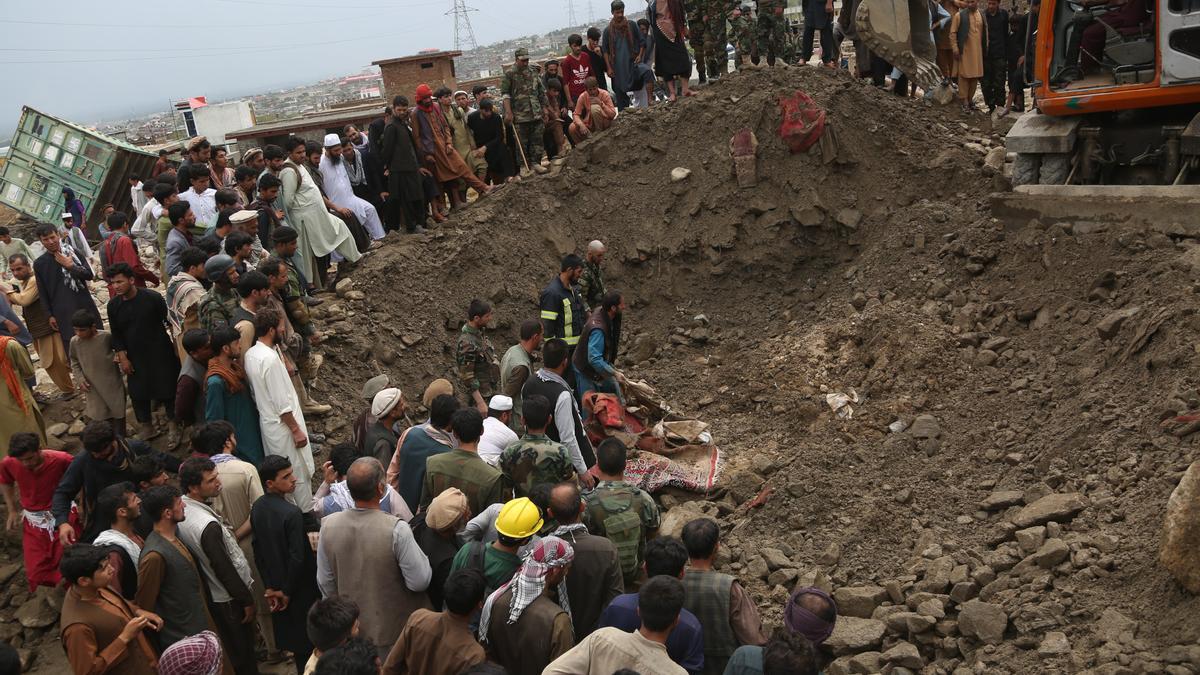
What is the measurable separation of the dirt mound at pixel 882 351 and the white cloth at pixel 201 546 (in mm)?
3115

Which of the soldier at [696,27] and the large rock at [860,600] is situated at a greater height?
the soldier at [696,27]

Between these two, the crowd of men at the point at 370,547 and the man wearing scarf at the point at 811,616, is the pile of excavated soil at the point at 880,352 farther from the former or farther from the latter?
the crowd of men at the point at 370,547

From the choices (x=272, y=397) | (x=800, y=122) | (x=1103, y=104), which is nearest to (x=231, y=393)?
(x=272, y=397)

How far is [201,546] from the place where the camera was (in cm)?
518

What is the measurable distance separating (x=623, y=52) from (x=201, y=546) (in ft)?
31.1

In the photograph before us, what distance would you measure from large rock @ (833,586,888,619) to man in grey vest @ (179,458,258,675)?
3.50 m

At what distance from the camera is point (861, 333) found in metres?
9.05

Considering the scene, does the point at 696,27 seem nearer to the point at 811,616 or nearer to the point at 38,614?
the point at 38,614

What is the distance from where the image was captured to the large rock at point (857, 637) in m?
5.24

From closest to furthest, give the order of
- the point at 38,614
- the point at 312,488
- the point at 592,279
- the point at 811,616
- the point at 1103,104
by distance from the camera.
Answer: the point at 811,616 → the point at 38,614 → the point at 312,488 → the point at 1103,104 → the point at 592,279

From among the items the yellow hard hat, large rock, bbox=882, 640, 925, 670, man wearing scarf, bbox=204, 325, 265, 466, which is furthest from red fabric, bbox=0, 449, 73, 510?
large rock, bbox=882, 640, 925, 670

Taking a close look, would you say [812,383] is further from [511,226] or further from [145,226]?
[145,226]

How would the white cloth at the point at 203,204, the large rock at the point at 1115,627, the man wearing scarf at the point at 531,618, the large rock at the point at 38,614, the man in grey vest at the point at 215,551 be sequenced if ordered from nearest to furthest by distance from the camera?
the man wearing scarf at the point at 531,618, the large rock at the point at 1115,627, the man in grey vest at the point at 215,551, the large rock at the point at 38,614, the white cloth at the point at 203,204

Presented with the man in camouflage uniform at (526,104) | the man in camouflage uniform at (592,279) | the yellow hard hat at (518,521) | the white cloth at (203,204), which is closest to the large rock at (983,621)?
the yellow hard hat at (518,521)
